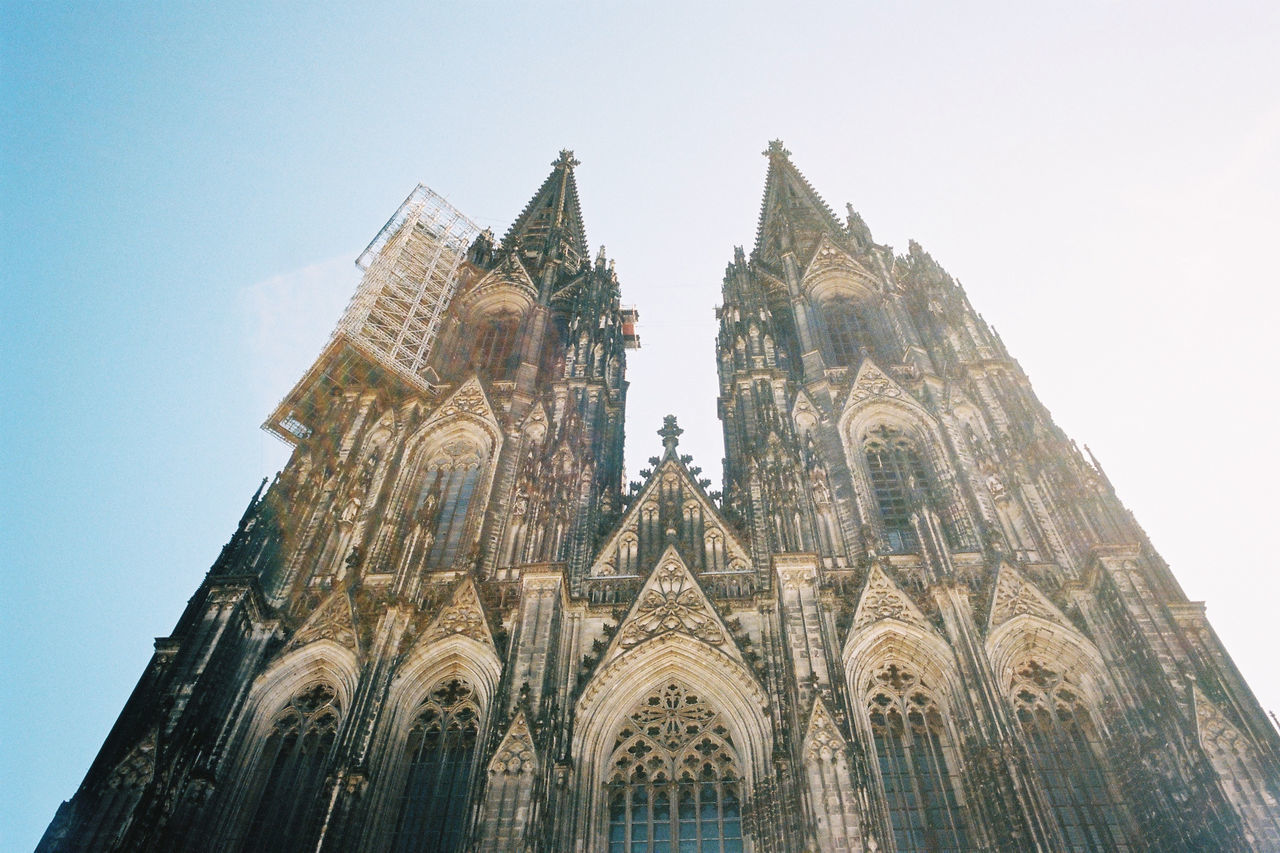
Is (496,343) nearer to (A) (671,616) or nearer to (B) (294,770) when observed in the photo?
(A) (671,616)

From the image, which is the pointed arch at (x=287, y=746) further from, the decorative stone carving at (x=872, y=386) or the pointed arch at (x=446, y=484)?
the decorative stone carving at (x=872, y=386)

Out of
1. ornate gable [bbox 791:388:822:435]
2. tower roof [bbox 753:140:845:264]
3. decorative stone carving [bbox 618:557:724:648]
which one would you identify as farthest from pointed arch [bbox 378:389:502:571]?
tower roof [bbox 753:140:845:264]

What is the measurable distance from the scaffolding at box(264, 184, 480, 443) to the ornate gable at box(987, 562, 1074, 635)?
14.9 metres

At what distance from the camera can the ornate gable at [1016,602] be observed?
1873 cm

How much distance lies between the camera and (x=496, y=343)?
30391 mm

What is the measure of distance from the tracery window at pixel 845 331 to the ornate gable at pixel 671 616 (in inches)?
387

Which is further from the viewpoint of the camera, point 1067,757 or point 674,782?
point 1067,757

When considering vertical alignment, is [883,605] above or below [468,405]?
below

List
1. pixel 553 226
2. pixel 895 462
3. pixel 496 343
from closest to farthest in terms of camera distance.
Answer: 1. pixel 895 462
2. pixel 496 343
3. pixel 553 226

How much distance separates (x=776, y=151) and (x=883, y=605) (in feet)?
91.7

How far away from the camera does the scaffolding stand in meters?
27.9

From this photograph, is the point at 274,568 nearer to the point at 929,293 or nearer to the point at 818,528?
the point at 818,528

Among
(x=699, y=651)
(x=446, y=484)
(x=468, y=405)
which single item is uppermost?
(x=468, y=405)

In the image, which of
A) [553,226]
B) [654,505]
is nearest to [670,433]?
[654,505]
